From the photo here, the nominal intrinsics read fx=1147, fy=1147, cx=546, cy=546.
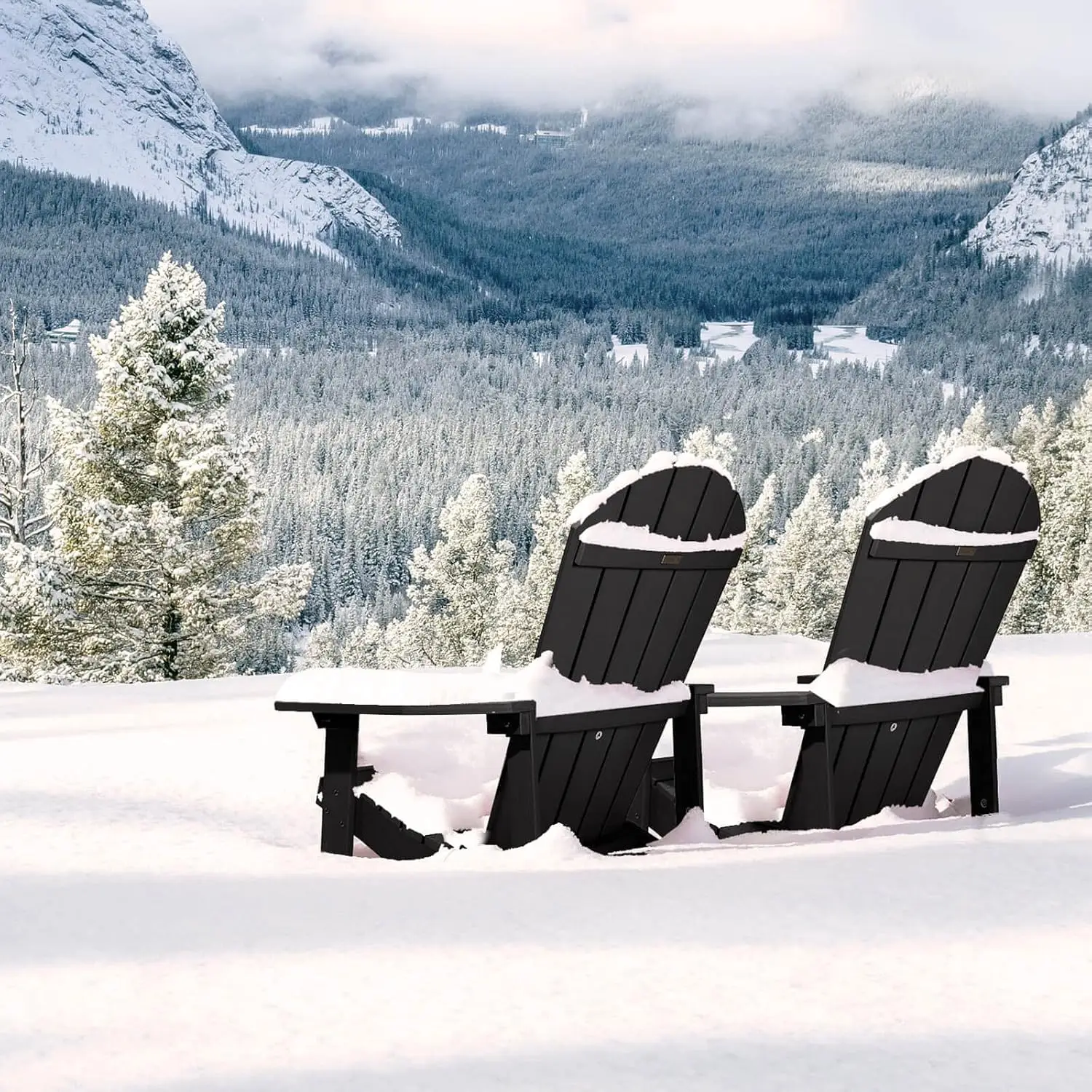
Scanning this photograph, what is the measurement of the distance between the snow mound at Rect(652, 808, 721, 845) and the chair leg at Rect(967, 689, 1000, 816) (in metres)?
0.99

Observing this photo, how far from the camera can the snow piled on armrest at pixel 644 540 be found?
136 inches

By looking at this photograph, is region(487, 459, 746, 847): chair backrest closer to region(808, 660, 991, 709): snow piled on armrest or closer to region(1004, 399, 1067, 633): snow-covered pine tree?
region(808, 660, 991, 709): snow piled on armrest

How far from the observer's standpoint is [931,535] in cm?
381

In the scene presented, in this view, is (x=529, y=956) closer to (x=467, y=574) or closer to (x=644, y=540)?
(x=644, y=540)

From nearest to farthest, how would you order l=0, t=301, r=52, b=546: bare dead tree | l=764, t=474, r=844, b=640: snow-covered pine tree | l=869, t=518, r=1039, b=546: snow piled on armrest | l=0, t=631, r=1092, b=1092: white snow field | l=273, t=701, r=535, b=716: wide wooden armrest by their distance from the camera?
l=0, t=631, r=1092, b=1092: white snow field
l=273, t=701, r=535, b=716: wide wooden armrest
l=869, t=518, r=1039, b=546: snow piled on armrest
l=0, t=301, r=52, b=546: bare dead tree
l=764, t=474, r=844, b=640: snow-covered pine tree

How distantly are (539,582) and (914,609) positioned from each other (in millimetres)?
28154

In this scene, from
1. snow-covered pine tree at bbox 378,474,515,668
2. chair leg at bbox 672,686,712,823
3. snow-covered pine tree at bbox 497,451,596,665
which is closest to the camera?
chair leg at bbox 672,686,712,823

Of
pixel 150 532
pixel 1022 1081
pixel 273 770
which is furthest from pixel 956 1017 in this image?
pixel 150 532

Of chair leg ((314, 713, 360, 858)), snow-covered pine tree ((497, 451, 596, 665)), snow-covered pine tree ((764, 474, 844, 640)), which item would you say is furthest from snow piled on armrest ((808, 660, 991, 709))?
snow-covered pine tree ((764, 474, 844, 640))

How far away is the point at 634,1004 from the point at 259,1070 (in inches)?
26.1

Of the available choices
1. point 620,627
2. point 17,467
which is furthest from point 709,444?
point 620,627

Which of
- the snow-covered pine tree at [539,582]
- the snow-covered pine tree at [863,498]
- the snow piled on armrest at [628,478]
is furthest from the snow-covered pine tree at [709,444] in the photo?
the snow piled on armrest at [628,478]

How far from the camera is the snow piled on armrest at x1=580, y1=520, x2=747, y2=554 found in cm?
345

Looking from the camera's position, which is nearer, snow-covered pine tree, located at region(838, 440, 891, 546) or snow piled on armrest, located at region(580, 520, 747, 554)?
snow piled on armrest, located at region(580, 520, 747, 554)
